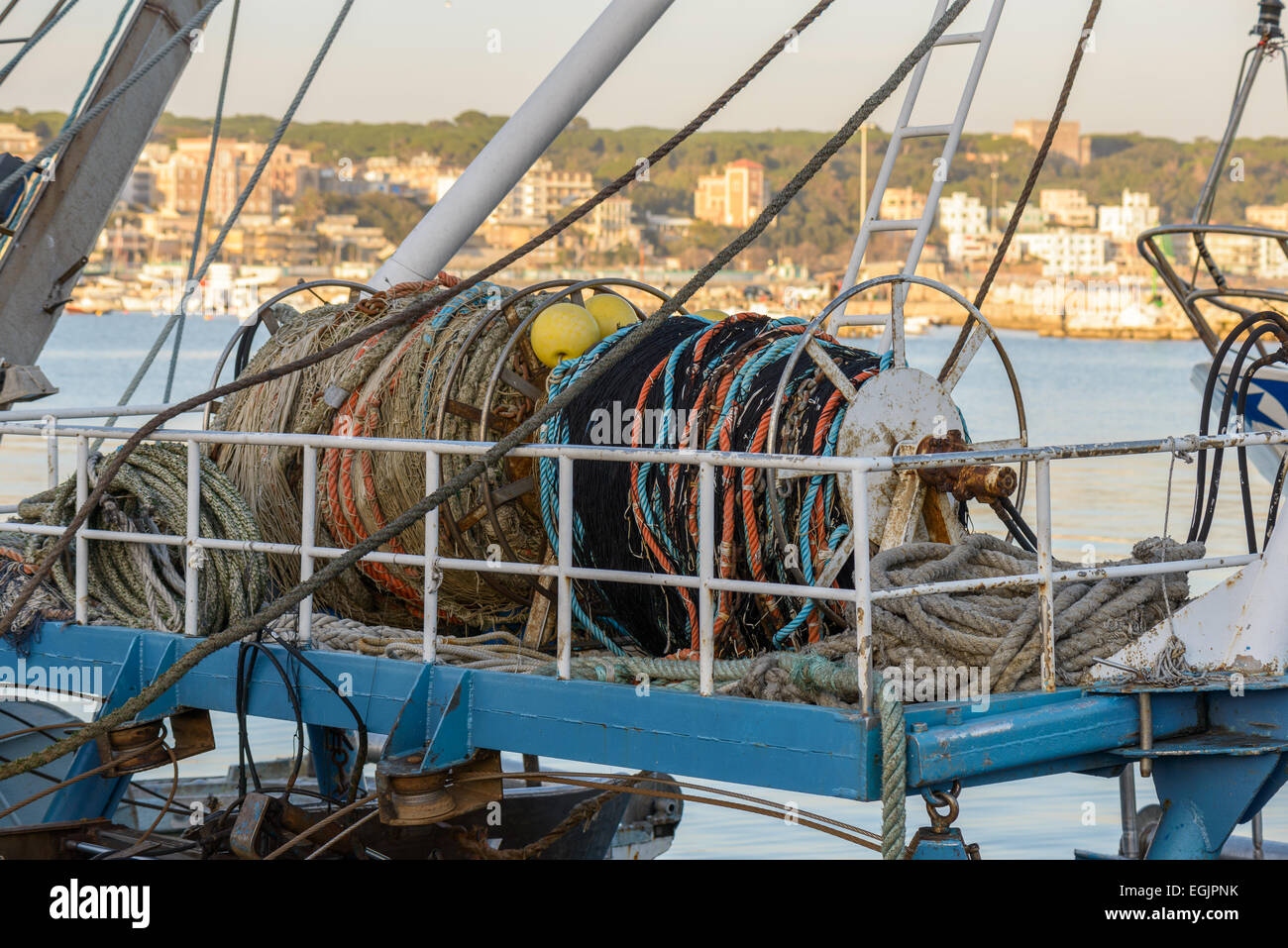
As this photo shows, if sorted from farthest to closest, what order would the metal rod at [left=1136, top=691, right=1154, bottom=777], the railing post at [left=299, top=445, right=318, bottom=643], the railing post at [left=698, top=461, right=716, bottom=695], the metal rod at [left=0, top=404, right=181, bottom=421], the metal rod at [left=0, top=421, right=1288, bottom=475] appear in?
1. the metal rod at [left=0, top=404, right=181, bottom=421]
2. the railing post at [left=299, top=445, right=318, bottom=643]
3. the metal rod at [left=1136, top=691, right=1154, bottom=777]
4. the railing post at [left=698, top=461, right=716, bottom=695]
5. the metal rod at [left=0, top=421, right=1288, bottom=475]

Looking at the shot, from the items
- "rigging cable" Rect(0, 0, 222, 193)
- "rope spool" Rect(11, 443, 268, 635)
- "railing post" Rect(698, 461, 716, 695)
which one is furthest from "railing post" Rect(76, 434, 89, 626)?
"railing post" Rect(698, 461, 716, 695)

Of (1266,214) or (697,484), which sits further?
(1266,214)

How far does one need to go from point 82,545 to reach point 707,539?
11.9ft

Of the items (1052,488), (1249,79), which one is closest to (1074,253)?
(1052,488)

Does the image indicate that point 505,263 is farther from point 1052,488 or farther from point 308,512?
point 1052,488

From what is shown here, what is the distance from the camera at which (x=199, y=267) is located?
1111cm

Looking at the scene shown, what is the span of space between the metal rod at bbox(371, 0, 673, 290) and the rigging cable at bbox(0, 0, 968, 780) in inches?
97.8

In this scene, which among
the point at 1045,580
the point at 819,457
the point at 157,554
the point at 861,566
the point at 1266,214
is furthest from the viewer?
the point at 1266,214

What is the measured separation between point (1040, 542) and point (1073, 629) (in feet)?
2.08

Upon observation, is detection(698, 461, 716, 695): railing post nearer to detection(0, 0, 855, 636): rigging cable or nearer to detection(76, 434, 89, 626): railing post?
detection(0, 0, 855, 636): rigging cable

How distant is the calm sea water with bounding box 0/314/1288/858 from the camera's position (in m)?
13.5

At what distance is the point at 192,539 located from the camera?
745 centimetres

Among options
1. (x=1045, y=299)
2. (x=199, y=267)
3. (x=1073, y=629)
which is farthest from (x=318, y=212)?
(x=1073, y=629)
